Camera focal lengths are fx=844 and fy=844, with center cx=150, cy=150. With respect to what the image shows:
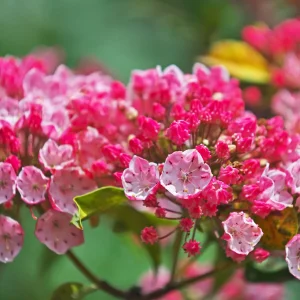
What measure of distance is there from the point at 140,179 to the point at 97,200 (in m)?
0.13

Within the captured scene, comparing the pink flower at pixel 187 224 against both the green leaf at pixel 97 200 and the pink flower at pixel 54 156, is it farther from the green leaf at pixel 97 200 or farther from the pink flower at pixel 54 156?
the pink flower at pixel 54 156

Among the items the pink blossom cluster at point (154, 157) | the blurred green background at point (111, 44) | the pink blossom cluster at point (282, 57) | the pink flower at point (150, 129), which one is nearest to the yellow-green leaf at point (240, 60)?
the pink blossom cluster at point (282, 57)

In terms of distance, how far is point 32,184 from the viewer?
1.60 metres

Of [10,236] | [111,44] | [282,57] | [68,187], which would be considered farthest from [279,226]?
[111,44]

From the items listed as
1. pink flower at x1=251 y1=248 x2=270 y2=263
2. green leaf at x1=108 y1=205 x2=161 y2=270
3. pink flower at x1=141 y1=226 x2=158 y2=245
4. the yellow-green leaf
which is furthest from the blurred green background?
pink flower at x1=251 y1=248 x2=270 y2=263

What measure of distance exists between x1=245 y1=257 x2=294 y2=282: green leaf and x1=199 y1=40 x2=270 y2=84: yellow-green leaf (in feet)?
2.25

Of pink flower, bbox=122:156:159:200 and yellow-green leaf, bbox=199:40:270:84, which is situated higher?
pink flower, bbox=122:156:159:200

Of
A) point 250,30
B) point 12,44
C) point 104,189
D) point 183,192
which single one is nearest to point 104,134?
point 104,189

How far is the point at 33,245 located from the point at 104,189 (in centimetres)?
145

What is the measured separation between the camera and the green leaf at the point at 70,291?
1.78m

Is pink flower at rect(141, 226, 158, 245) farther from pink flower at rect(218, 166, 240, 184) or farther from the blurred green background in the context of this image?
the blurred green background

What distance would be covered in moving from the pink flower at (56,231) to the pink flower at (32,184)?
0.05 metres

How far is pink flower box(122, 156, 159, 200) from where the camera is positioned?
4.97 ft

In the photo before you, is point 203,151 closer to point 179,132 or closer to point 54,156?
point 179,132
